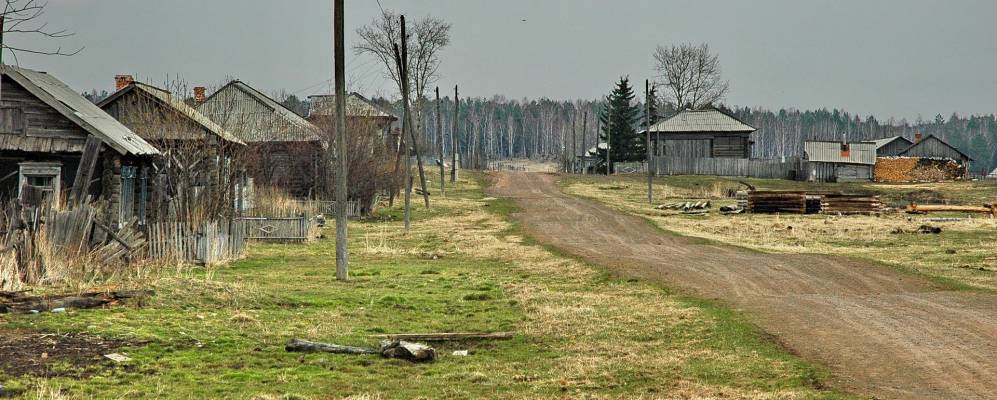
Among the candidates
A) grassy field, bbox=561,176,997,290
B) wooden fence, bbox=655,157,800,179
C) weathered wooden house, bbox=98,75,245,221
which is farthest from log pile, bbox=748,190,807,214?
wooden fence, bbox=655,157,800,179

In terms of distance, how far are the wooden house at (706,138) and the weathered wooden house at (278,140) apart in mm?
39574

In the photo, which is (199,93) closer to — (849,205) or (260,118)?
(260,118)

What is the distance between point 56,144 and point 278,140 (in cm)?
2217

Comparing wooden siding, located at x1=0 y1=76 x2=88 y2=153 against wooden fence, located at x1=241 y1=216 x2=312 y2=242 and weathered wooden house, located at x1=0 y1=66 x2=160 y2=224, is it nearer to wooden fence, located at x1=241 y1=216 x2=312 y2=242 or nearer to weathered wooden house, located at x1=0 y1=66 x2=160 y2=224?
weathered wooden house, located at x1=0 y1=66 x2=160 y2=224

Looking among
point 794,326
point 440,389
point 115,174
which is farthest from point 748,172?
point 440,389

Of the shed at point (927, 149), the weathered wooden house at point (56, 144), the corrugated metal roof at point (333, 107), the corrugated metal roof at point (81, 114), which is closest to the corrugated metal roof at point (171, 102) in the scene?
the corrugated metal roof at point (81, 114)

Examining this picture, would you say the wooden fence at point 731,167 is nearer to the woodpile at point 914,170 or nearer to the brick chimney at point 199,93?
the woodpile at point 914,170

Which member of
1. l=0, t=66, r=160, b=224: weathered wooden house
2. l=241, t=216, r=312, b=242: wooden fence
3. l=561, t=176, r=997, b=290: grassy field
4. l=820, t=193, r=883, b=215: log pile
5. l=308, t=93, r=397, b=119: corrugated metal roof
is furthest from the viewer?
l=308, t=93, r=397, b=119: corrugated metal roof

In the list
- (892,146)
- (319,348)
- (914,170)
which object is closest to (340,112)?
(319,348)

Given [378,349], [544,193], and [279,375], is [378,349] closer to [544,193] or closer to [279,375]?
[279,375]

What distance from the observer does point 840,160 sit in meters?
83.8

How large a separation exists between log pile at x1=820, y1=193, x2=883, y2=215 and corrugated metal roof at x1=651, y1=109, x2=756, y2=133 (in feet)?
118

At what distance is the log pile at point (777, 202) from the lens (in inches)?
1922

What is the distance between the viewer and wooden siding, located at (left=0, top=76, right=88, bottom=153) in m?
28.6
